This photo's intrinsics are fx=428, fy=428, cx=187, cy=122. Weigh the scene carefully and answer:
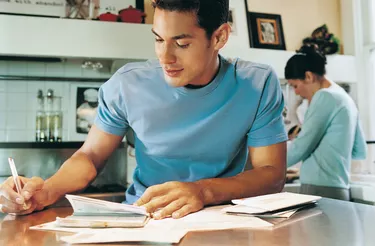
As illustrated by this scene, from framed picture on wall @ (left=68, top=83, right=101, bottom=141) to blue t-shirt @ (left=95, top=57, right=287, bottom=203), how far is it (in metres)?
1.67

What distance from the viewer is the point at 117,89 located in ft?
3.51

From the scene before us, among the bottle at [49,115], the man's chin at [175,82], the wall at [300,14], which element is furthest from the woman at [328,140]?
the bottle at [49,115]

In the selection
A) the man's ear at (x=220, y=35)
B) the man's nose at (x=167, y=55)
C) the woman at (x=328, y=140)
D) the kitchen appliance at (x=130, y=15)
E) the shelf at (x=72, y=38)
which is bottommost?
the woman at (x=328, y=140)

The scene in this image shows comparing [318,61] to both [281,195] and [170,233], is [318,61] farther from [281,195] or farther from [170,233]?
[170,233]

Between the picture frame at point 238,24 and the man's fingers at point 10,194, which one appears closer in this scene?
the man's fingers at point 10,194

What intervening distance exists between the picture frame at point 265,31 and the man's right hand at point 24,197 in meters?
2.22

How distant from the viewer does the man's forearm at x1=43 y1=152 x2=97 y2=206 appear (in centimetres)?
94

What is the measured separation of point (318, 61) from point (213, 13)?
139 cm

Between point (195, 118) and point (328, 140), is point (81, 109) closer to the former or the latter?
point (328, 140)

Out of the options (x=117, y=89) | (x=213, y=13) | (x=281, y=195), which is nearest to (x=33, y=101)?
(x=117, y=89)

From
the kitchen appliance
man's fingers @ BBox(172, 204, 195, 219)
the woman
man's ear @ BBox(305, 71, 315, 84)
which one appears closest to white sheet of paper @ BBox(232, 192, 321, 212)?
man's fingers @ BBox(172, 204, 195, 219)

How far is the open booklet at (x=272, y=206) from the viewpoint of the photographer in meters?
0.77

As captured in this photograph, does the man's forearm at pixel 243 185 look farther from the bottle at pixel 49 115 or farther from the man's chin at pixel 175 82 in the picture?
the bottle at pixel 49 115

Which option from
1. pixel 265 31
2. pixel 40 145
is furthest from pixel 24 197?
pixel 265 31
